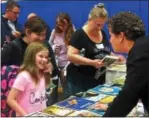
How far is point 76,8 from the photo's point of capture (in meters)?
5.80

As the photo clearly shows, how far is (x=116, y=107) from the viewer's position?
5.49 ft

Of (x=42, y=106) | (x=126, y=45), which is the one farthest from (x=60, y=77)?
(x=126, y=45)

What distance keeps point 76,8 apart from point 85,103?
11.9ft

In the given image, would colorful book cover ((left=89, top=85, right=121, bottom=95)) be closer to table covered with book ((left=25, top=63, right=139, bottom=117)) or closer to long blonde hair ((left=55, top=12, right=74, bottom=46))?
table covered with book ((left=25, top=63, right=139, bottom=117))

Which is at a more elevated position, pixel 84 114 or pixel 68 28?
pixel 68 28

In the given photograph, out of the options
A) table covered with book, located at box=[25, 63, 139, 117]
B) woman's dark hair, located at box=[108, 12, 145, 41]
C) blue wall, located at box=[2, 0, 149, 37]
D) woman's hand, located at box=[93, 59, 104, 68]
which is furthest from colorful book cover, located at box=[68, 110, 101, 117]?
blue wall, located at box=[2, 0, 149, 37]

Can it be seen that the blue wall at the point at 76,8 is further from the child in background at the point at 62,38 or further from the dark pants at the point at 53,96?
the dark pants at the point at 53,96

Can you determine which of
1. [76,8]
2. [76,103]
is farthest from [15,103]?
[76,8]

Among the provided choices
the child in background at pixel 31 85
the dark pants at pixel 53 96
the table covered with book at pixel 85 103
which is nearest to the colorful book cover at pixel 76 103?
the table covered with book at pixel 85 103

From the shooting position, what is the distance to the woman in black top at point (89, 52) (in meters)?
2.89

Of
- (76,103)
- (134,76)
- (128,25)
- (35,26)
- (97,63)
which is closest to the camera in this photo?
(134,76)

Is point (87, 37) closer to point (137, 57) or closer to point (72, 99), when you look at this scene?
point (72, 99)

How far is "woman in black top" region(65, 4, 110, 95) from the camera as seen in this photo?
2.89 metres

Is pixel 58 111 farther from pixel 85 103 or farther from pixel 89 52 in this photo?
pixel 89 52
